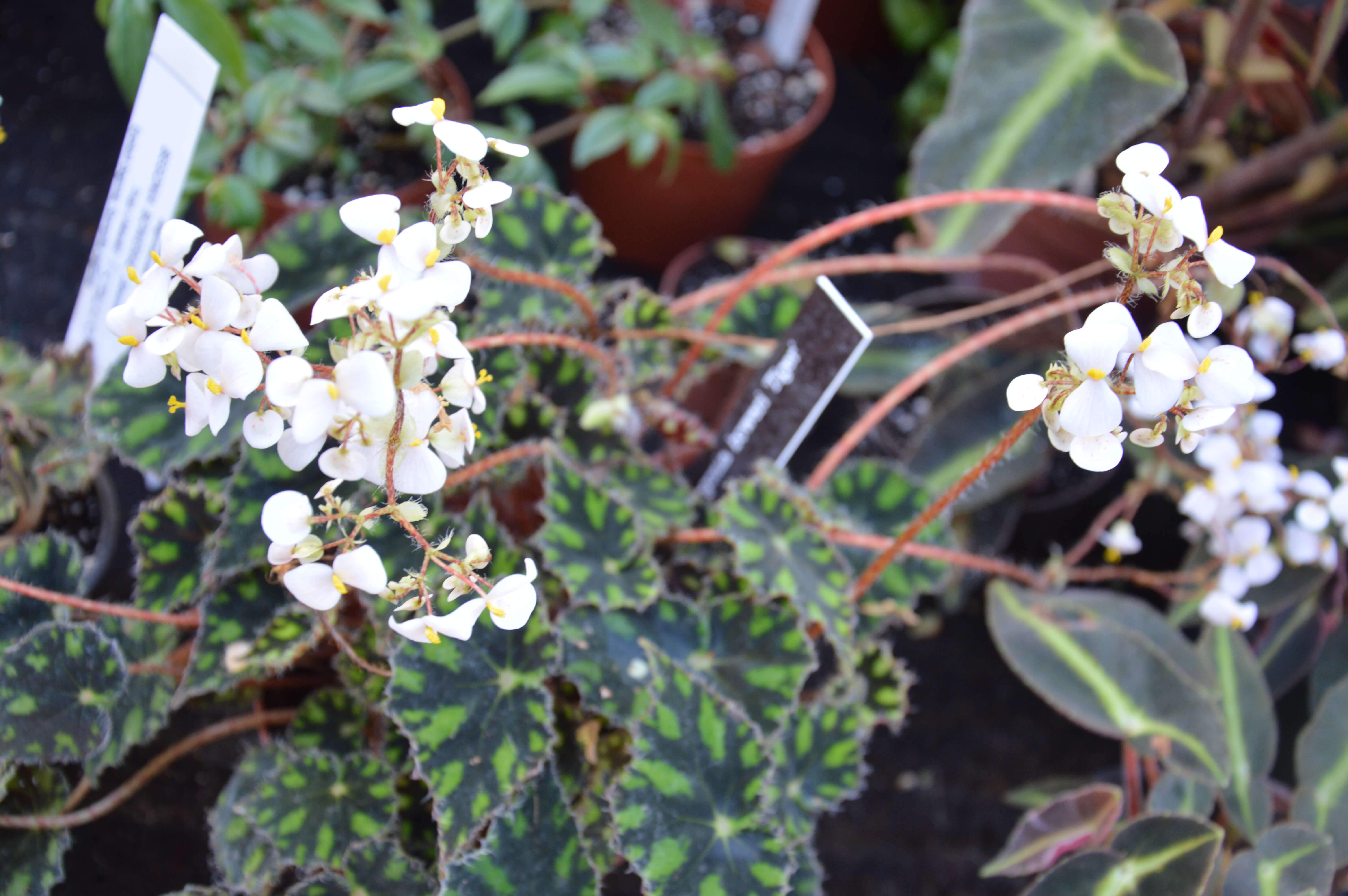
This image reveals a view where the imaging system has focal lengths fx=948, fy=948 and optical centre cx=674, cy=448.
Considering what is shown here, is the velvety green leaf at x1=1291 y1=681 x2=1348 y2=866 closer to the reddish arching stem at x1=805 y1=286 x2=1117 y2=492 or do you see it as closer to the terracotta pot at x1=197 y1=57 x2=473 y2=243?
the reddish arching stem at x1=805 y1=286 x2=1117 y2=492

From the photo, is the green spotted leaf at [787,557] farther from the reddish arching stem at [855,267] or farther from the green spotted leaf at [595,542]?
the reddish arching stem at [855,267]

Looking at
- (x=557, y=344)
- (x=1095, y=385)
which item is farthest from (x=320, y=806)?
(x=1095, y=385)

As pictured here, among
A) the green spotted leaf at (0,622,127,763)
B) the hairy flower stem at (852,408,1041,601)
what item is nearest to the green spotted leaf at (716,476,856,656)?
the hairy flower stem at (852,408,1041,601)

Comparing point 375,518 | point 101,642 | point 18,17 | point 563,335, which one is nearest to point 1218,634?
point 563,335

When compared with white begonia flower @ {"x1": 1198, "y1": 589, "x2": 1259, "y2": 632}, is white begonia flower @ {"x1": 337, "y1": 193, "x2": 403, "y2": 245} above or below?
above

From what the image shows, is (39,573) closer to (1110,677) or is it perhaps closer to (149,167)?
(149,167)

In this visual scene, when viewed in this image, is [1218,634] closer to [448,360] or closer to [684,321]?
[684,321]
